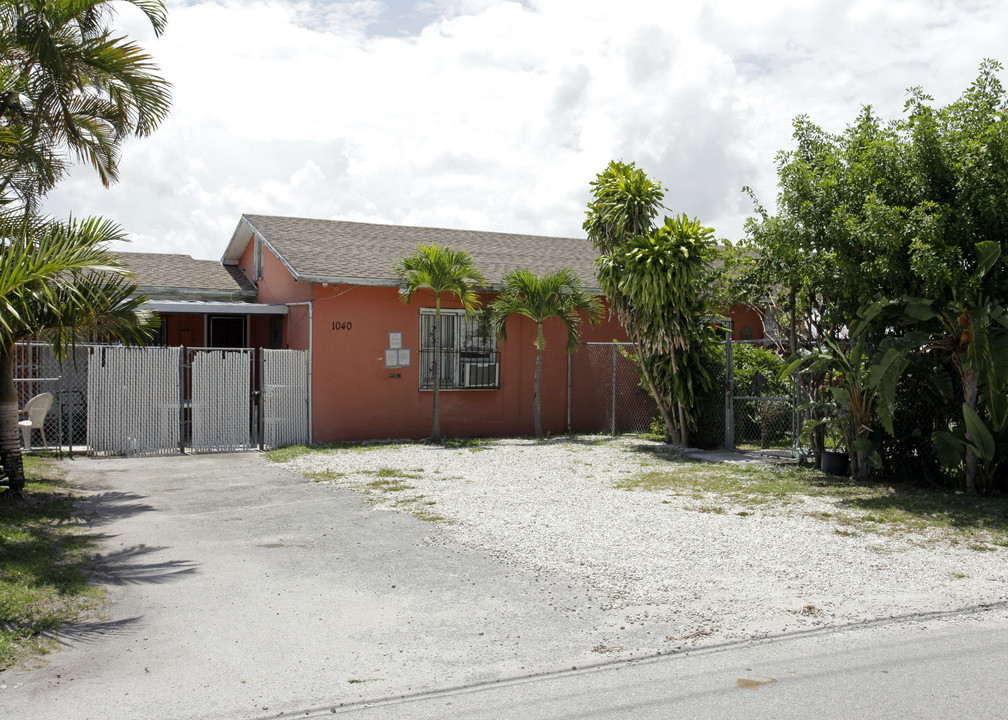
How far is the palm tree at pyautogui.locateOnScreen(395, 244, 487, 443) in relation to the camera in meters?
15.6

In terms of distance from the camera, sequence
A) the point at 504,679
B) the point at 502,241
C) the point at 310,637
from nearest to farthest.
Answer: the point at 504,679, the point at 310,637, the point at 502,241

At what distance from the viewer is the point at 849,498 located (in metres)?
10.1

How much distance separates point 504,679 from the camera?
473 cm

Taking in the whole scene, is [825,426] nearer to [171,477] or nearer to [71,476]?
[171,477]

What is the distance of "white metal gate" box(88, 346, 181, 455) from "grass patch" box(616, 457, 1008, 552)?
25.9 ft

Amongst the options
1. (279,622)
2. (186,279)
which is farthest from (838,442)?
(186,279)

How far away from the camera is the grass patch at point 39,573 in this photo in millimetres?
5395

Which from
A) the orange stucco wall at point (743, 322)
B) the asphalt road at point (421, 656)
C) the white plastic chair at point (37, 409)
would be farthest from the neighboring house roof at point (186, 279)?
the asphalt road at point (421, 656)

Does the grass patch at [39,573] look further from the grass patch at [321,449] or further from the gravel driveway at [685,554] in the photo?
the grass patch at [321,449]

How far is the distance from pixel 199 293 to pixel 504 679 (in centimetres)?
1574

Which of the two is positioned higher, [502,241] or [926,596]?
[502,241]

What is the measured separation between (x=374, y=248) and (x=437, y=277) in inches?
123

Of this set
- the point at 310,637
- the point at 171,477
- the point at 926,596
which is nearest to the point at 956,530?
the point at 926,596

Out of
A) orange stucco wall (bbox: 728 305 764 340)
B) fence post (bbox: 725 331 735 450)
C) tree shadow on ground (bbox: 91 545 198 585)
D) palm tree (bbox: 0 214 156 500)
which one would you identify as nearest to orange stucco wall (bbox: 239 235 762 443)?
orange stucco wall (bbox: 728 305 764 340)
